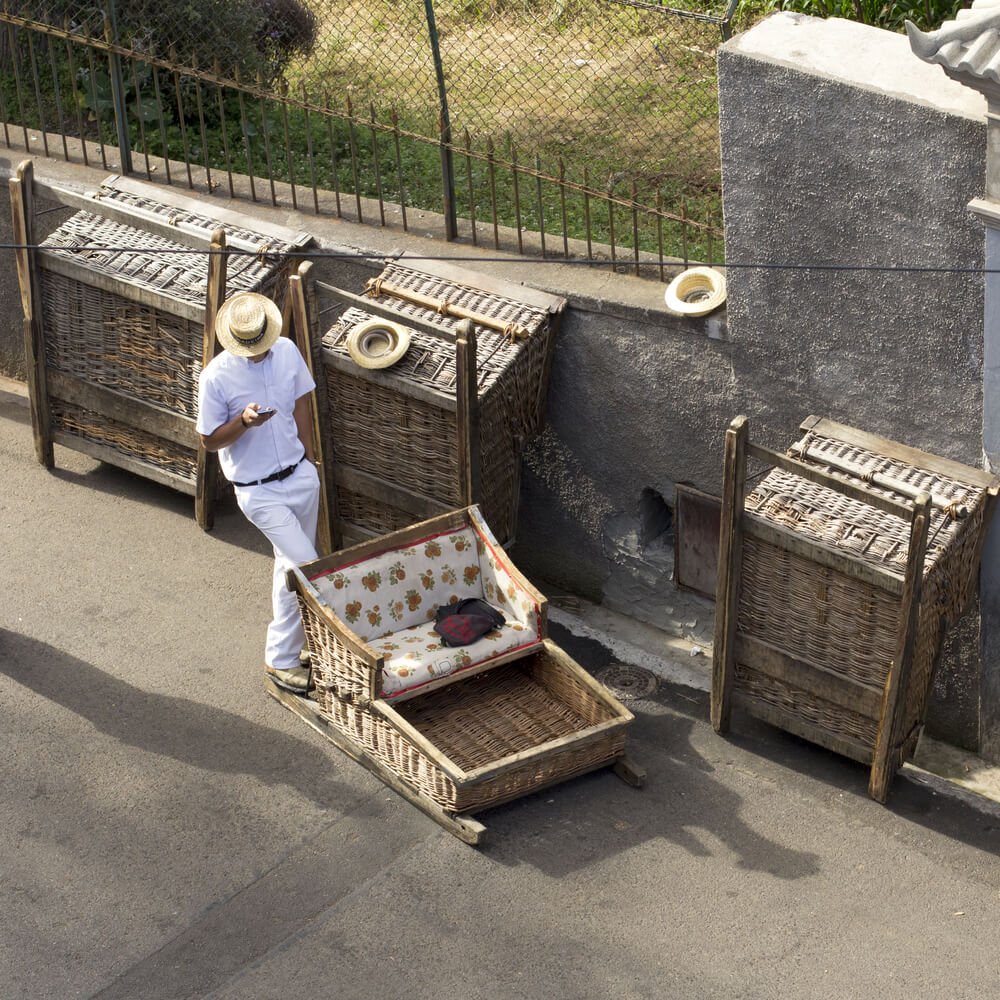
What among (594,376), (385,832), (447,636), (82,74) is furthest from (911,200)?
(82,74)

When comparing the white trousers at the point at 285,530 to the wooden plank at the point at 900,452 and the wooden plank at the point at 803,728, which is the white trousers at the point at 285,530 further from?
the wooden plank at the point at 900,452

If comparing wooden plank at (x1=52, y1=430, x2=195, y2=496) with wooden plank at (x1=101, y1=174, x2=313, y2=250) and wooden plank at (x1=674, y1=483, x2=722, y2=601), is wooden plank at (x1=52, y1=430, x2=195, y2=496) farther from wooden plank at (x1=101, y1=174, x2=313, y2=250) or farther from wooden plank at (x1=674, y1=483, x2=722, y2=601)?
wooden plank at (x1=674, y1=483, x2=722, y2=601)

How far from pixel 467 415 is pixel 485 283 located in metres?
0.99

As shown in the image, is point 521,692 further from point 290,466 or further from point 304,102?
point 304,102

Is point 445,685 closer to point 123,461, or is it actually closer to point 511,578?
point 511,578

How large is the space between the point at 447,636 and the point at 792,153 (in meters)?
2.87

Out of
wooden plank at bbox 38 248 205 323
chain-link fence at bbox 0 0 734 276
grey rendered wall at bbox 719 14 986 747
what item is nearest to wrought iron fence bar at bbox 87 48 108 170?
chain-link fence at bbox 0 0 734 276

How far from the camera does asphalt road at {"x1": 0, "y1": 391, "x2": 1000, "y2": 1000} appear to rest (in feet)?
21.6

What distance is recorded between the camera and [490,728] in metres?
7.84

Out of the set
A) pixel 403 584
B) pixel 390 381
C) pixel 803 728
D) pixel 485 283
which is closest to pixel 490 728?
pixel 403 584

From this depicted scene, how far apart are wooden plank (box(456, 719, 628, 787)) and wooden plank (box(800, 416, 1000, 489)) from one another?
5.94 ft

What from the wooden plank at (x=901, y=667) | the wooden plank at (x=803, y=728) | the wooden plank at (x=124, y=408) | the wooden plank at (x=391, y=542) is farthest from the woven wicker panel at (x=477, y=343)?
the wooden plank at (x=901, y=667)

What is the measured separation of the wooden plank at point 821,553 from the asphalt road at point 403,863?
1.19m

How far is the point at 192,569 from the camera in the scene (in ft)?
30.1
